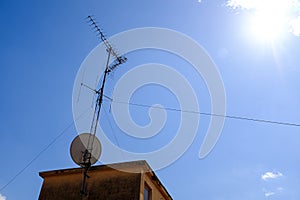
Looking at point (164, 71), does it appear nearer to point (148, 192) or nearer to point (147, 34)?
point (147, 34)

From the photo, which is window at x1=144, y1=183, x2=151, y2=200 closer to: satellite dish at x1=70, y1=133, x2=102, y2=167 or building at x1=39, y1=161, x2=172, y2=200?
building at x1=39, y1=161, x2=172, y2=200

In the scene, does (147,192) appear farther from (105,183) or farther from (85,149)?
(85,149)

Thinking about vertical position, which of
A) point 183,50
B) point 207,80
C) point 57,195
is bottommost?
point 57,195

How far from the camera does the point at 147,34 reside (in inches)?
374

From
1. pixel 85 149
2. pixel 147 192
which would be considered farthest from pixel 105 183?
pixel 147 192

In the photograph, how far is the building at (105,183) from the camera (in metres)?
10.1

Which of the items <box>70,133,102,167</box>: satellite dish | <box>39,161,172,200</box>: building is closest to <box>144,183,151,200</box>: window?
<box>39,161,172,200</box>: building

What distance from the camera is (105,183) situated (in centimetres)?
1049

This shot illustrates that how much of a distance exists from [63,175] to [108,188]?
6.82 ft

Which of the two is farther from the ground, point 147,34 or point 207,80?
point 147,34

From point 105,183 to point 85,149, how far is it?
151cm

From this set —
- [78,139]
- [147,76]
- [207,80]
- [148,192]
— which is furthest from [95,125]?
[207,80]

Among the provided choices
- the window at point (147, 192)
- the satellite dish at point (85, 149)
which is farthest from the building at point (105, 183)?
the satellite dish at point (85, 149)

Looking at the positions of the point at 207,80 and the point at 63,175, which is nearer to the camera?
the point at 207,80
